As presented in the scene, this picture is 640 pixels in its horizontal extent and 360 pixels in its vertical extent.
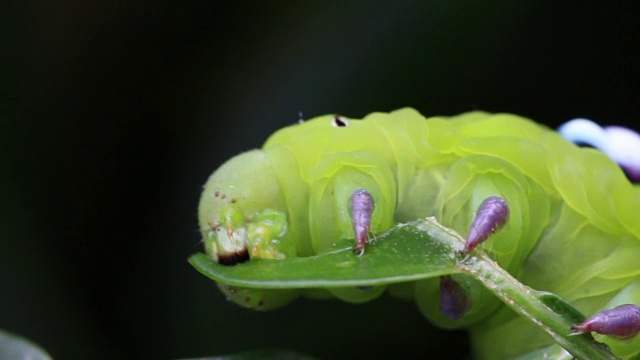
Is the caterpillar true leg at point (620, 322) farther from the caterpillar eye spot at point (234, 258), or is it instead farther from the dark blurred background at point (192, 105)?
the dark blurred background at point (192, 105)

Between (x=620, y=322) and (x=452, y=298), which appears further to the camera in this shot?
(x=452, y=298)

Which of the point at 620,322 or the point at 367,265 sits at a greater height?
the point at 367,265

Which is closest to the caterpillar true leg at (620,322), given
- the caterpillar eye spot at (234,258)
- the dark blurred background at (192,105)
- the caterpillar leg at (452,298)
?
the caterpillar leg at (452,298)

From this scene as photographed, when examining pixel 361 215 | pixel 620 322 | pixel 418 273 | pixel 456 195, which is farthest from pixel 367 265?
pixel 456 195

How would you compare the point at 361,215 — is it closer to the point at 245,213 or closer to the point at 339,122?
the point at 245,213

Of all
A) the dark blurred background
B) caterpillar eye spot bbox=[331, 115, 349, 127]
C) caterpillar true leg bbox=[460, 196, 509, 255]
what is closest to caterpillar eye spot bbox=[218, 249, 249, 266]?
caterpillar true leg bbox=[460, 196, 509, 255]

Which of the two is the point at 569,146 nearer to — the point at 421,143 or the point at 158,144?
the point at 421,143
